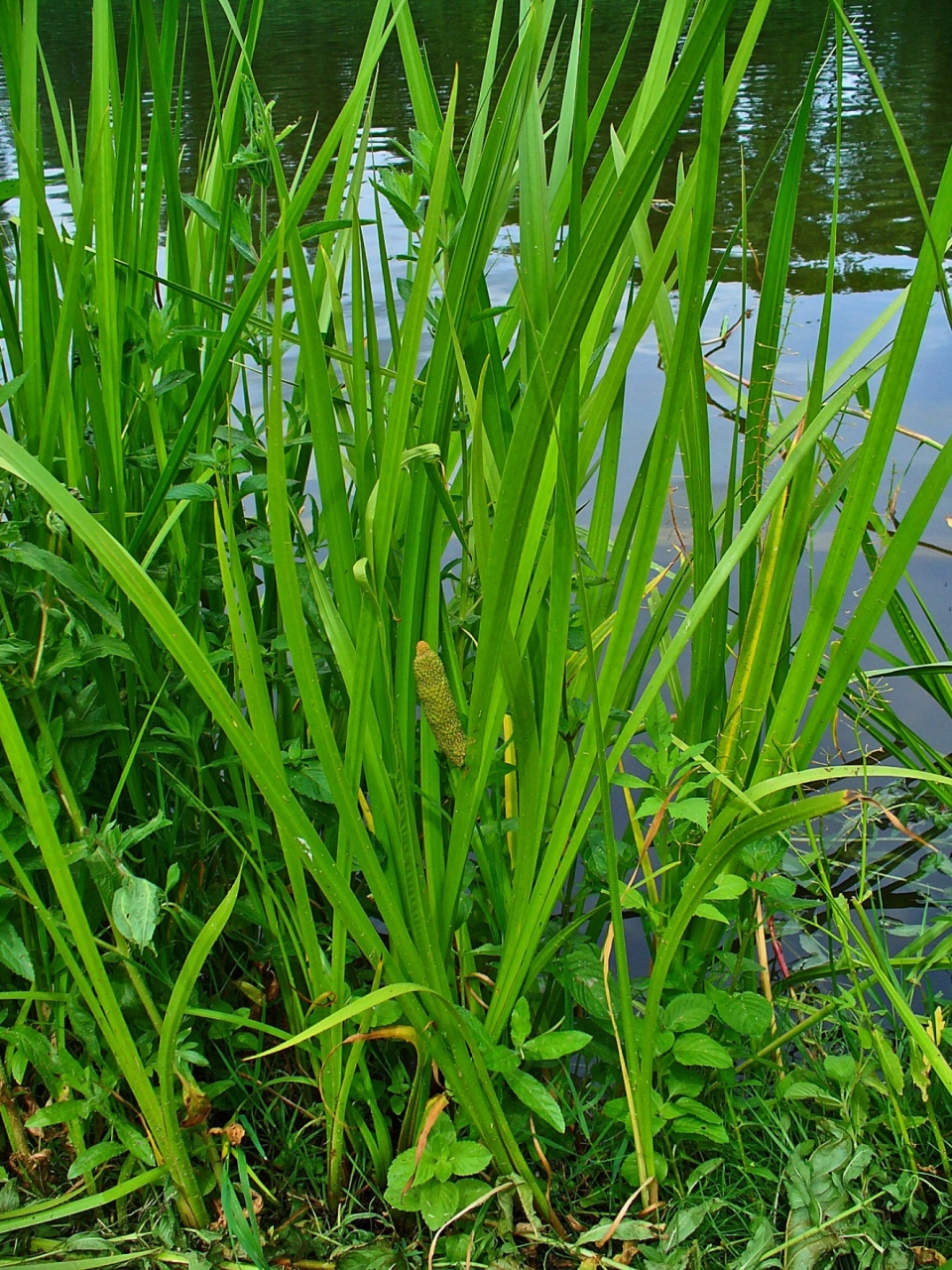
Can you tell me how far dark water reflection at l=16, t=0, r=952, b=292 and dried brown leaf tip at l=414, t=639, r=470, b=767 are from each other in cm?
59

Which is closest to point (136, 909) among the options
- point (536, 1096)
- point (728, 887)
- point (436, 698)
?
point (436, 698)

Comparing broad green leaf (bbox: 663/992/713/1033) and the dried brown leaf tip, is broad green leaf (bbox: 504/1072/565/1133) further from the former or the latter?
the dried brown leaf tip

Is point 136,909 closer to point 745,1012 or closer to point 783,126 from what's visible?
point 745,1012

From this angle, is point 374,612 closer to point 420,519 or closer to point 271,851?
point 420,519

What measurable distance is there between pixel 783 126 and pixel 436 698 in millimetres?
5980

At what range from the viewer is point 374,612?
81 centimetres

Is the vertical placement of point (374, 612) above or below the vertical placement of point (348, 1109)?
above

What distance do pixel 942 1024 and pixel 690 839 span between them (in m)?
0.30

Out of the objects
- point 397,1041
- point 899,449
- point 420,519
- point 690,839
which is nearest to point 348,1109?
point 397,1041

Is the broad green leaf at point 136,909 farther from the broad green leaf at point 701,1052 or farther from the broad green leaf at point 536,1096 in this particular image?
the broad green leaf at point 701,1052

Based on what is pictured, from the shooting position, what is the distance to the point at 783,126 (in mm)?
5824

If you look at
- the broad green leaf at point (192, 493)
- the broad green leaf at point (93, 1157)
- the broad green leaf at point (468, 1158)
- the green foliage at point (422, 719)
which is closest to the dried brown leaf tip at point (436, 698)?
the green foliage at point (422, 719)

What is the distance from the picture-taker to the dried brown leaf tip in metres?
0.82

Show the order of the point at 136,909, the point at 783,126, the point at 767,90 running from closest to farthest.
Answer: the point at 136,909 → the point at 783,126 → the point at 767,90
